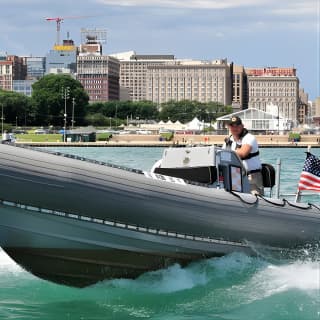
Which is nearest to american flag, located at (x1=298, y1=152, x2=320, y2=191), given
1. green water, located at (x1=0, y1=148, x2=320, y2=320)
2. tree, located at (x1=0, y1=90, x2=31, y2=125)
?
green water, located at (x1=0, y1=148, x2=320, y2=320)

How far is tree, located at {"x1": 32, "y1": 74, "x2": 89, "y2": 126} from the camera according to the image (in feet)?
447

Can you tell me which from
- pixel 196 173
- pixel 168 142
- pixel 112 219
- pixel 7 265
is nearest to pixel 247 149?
pixel 196 173

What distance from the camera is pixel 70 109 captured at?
459 ft

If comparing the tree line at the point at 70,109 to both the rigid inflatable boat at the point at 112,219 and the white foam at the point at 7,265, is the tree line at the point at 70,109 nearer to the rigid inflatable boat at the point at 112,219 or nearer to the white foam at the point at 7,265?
the white foam at the point at 7,265

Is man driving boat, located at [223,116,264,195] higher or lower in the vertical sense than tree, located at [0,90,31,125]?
lower

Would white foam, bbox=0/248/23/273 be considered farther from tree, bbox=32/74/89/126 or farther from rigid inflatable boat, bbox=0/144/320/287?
tree, bbox=32/74/89/126

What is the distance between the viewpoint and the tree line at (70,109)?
132625mm

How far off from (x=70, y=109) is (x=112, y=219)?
5213 inches

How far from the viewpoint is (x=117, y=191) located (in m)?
8.55

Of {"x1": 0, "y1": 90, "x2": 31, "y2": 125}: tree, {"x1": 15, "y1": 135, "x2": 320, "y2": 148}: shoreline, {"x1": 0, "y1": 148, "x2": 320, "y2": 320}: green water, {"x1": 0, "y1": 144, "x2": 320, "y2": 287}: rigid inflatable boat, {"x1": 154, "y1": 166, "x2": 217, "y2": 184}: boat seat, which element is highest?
{"x1": 0, "y1": 90, "x2": 31, "y2": 125}: tree

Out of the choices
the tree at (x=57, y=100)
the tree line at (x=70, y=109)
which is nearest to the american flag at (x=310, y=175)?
the tree line at (x=70, y=109)

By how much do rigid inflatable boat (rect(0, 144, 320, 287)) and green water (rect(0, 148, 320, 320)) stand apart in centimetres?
19

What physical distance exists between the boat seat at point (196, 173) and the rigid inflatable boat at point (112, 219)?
0.11 meters

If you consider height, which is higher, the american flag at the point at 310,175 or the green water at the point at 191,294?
the american flag at the point at 310,175
